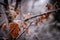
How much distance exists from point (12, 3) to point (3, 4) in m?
0.56

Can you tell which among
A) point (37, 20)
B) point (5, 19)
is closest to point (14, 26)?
point (5, 19)

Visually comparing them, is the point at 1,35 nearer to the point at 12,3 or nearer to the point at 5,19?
the point at 5,19

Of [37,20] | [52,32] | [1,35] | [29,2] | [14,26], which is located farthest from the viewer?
[52,32]

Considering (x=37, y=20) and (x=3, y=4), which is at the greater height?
(x=3, y=4)

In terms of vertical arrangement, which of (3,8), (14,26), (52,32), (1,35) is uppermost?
(3,8)

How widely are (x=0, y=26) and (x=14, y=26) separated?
0.99 feet

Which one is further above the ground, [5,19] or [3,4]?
[3,4]

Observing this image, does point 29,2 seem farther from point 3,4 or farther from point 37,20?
point 3,4

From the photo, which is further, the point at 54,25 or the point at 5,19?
the point at 54,25

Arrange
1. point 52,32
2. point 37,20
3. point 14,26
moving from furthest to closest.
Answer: point 52,32 < point 37,20 < point 14,26

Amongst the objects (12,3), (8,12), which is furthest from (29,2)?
(8,12)

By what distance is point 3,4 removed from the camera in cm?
199

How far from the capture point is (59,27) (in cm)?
441

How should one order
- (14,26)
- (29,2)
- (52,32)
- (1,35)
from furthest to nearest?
(52,32)
(29,2)
(1,35)
(14,26)
